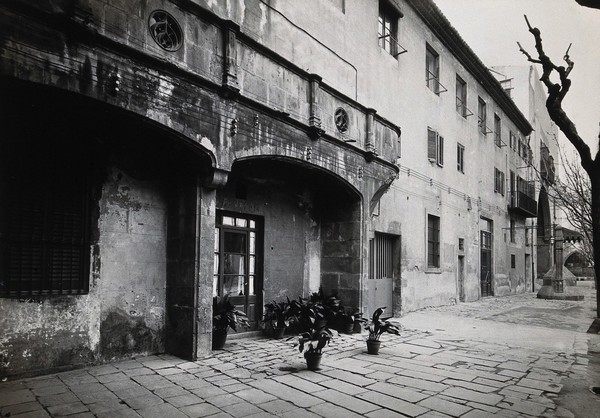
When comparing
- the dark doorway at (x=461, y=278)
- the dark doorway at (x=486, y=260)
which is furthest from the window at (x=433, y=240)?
the dark doorway at (x=486, y=260)

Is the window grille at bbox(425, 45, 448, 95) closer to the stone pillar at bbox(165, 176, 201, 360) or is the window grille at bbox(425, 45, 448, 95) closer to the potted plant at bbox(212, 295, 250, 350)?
the stone pillar at bbox(165, 176, 201, 360)

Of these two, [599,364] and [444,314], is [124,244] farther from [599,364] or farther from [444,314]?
[444,314]

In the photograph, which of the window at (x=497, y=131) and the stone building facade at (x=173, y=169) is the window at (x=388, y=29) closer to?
the stone building facade at (x=173, y=169)

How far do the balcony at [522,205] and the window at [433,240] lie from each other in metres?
10.6

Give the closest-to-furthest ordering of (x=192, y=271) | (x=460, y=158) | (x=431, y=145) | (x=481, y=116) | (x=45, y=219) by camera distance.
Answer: (x=45, y=219) → (x=192, y=271) → (x=431, y=145) → (x=460, y=158) → (x=481, y=116)

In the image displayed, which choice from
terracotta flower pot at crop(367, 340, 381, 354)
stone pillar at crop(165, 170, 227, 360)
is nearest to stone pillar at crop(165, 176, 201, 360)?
stone pillar at crop(165, 170, 227, 360)

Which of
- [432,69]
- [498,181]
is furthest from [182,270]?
[498,181]

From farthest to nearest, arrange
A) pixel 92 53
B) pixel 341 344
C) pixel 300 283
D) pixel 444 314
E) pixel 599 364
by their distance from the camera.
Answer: pixel 444 314 < pixel 300 283 < pixel 341 344 < pixel 599 364 < pixel 92 53

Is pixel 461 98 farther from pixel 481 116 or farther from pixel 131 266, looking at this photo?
pixel 131 266

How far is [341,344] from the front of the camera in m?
7.84

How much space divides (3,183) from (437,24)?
50.1ft

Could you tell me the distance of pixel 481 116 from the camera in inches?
811

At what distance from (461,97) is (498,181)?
628 cm

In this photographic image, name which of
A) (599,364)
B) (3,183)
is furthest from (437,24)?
(3,183)
